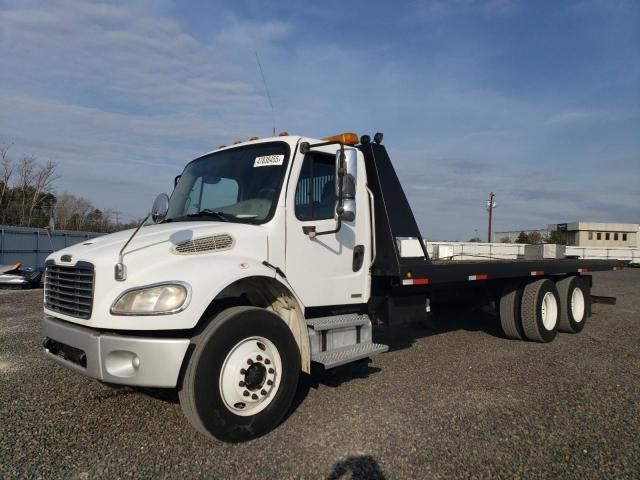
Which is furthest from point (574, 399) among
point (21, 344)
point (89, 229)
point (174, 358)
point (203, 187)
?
point (89, 229)

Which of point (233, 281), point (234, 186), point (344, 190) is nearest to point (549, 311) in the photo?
point (344, 190)

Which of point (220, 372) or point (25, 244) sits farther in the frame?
point (25, 244)

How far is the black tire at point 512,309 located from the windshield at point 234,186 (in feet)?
15.9

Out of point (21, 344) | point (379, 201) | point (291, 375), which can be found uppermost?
point (379, 201)

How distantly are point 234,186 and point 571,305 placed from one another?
676 cm

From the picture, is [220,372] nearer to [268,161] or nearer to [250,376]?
[250,376]

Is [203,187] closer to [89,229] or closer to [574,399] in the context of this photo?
[574,399]

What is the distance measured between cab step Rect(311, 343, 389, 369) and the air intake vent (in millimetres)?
1326

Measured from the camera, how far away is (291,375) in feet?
13.3

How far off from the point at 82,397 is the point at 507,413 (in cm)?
411

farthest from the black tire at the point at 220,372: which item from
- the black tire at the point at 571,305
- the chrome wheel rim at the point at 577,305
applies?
the chrome wheel rim at the point at 577,305

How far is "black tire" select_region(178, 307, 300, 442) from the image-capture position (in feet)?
11.4

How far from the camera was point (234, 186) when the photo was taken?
15.4 feet

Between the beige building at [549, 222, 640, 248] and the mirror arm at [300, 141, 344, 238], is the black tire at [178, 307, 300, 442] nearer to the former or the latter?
the mirror arm at [300, 141, 344, 238]
